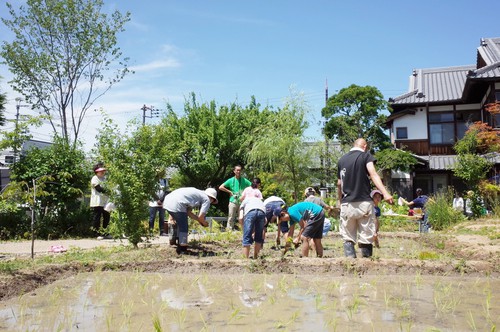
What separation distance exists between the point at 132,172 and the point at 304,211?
10.1 ft

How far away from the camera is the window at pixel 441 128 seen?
88.5 ft

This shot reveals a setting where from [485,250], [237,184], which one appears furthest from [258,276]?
[237,184]

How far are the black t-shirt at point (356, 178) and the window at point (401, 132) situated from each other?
2175cm

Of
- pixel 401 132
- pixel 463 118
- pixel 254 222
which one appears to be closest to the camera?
pixel 254 222

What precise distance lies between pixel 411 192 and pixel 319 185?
5.65m

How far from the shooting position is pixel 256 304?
467cm

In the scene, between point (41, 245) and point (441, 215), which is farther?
point (441, 215)

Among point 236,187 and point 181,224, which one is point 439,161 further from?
point 181,224

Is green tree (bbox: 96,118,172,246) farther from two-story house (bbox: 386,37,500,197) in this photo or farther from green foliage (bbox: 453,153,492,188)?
two-story house (bbox: 386,37,500,197)

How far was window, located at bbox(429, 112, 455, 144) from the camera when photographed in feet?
88.5

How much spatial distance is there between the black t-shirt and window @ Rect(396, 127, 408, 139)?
2175 cm

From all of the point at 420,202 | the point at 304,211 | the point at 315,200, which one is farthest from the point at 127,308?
the point at 420,202

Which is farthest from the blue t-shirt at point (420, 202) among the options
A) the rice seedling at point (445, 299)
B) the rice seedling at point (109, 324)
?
the rice seedling at point (109, 324)

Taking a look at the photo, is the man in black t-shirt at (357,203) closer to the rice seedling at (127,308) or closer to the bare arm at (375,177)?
the bare arm at (375,177)
